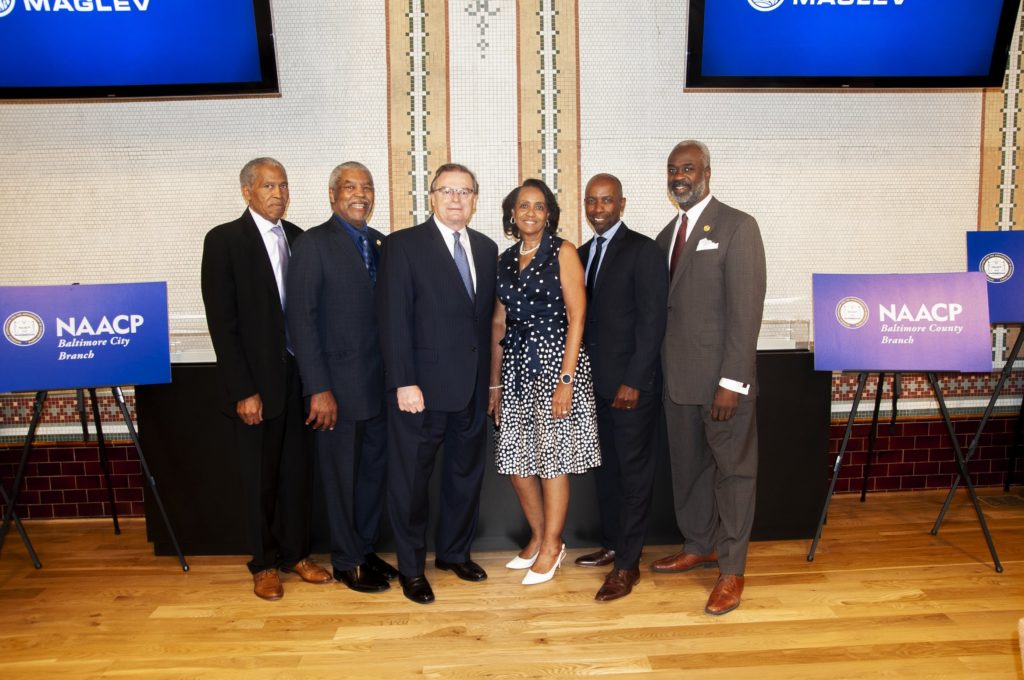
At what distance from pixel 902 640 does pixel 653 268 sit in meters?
1.85

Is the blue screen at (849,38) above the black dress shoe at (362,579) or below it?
above

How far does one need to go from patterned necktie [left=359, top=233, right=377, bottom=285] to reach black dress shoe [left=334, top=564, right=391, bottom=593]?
1.41m

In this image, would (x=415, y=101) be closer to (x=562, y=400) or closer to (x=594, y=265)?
(x=594, y=265)

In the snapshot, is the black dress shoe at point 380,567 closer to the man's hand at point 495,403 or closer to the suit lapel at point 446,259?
the man's hand at point 495,403

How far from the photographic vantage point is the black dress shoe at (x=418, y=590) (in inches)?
125

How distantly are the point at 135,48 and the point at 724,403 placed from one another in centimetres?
386

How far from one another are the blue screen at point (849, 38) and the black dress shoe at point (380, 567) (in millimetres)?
3394

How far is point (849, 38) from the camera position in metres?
4.25

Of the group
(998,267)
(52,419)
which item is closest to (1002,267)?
(998,267)

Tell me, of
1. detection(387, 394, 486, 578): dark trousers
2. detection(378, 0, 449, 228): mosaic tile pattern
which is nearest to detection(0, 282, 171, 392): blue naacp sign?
detection(387, 394, 486, 578): dark trousers

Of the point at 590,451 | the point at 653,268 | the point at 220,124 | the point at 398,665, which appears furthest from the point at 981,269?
the point at 220,124

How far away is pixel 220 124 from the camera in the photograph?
446cm

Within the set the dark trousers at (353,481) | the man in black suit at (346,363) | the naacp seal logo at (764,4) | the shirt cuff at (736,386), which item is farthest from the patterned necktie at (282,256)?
the naacp seal logo at (764,4)

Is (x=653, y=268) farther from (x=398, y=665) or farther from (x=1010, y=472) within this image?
(x=1010, y=472)
